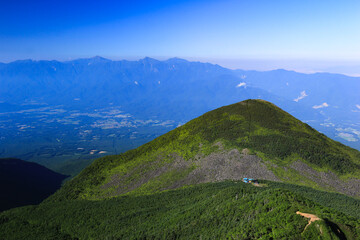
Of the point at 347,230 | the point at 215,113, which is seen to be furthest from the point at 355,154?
the point at 347,230

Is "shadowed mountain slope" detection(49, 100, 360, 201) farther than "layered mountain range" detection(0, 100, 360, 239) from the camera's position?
Yes

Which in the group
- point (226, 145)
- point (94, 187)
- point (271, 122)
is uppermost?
point (271, 122)

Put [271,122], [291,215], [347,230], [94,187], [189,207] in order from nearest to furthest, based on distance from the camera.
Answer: [347,230] < [291,215] < [189,207] < [94,187] < [271,122]

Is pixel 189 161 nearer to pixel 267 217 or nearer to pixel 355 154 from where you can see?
pixel 267 217

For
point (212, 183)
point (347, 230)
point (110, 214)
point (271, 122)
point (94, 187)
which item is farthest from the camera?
point (271, 122)

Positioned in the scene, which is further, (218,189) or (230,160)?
(230,160)

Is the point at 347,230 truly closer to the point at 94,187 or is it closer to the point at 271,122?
the point at 271,122

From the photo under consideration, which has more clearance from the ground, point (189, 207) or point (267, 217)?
point (267, 217)

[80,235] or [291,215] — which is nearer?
[291,215]

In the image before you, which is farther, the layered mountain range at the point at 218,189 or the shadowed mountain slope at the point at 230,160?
the shadowed mountain slope at the point at 230,160

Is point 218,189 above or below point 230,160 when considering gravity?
below
